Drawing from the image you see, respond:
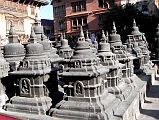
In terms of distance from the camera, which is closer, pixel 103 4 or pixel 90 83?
pixel 90 83

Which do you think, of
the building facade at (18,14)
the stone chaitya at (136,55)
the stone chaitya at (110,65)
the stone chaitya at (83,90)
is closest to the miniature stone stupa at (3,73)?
the stone chaitya at (83,90)

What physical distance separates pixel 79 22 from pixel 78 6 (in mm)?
2808

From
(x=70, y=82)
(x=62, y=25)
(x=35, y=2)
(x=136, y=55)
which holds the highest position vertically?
(x=35, y=2)

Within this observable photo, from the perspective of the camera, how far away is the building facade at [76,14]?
51719mm

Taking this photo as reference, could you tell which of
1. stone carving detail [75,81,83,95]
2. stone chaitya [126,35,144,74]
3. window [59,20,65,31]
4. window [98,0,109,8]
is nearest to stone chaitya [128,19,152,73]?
stone chaitya [126,35,144,74]

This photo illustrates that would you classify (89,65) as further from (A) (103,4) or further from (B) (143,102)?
(A) (103,4)

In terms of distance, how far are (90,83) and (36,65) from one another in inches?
97.1

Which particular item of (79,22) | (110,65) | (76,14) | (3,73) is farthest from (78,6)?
(3,73)

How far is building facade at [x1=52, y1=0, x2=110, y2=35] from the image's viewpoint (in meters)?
51.7

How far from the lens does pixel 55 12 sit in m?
56.6

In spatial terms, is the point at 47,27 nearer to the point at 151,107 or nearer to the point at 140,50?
the point at 140,50

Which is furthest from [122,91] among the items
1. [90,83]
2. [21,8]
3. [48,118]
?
[21,8]

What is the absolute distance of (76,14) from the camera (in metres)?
53.2

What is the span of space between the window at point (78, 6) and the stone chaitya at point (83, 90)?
42.0 metres
